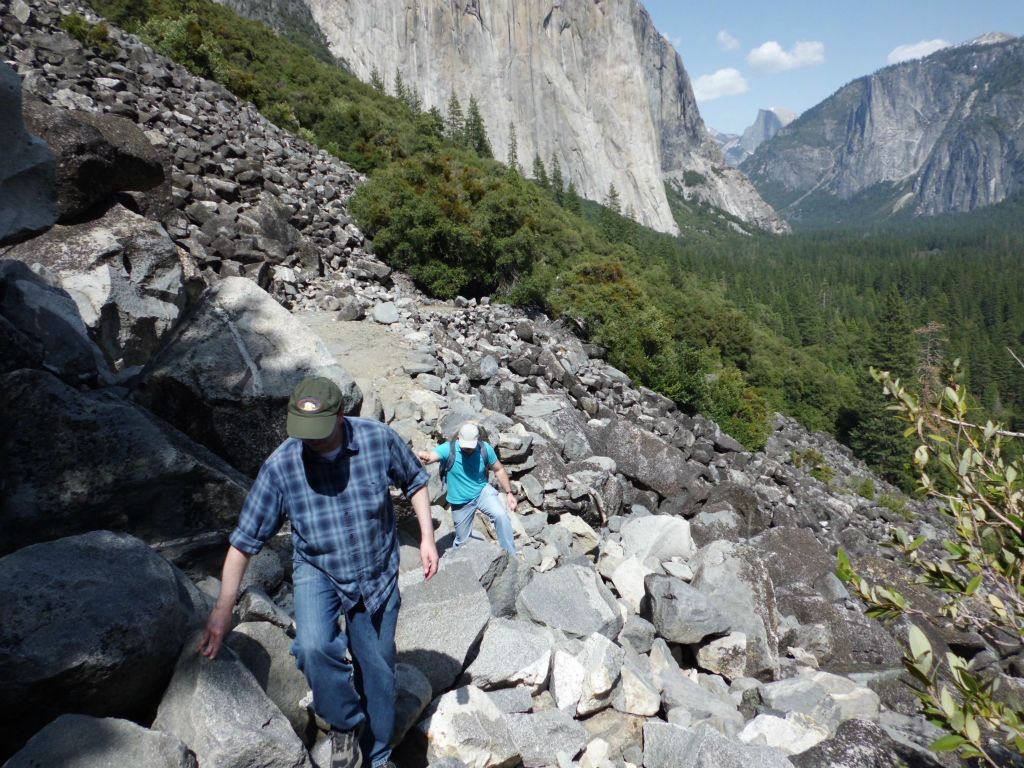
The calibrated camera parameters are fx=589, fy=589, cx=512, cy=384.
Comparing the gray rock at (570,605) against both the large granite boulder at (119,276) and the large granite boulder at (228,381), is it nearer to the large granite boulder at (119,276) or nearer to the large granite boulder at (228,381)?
the large granite boulder at (228,381)

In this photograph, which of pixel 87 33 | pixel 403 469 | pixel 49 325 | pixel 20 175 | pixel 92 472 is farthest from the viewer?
pixel 87 33

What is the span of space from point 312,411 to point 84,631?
136 centimetres

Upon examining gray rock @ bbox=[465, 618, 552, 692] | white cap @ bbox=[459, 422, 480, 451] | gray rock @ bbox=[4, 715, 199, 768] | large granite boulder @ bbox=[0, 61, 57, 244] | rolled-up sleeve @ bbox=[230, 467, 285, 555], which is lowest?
gray rock @ bbox=[465, 618, 552, 692]

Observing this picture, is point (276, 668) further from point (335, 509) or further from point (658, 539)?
point (658, 539)

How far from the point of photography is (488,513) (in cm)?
627

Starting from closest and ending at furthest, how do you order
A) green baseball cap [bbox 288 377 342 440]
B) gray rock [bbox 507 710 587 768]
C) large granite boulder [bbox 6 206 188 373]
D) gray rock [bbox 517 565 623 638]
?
green baseball cap [bbox 288 377 342 440] < gray rock [bbox 507 710 587 768] < gray rock [bbox 517 565 623 638] < large granite boulder [bbox 6 206 188 373]

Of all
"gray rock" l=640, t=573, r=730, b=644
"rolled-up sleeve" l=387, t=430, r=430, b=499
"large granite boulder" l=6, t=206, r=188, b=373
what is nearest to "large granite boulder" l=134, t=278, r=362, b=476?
"large granite boulder" l=6, t=206, r=188, b=373

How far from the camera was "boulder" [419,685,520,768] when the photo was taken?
3426 mm

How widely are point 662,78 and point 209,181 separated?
216745mm

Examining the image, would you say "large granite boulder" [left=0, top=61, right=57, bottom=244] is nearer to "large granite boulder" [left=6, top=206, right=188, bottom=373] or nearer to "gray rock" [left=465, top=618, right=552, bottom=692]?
"large granite boulder" [left=6, top=206, right=188, bottom=373]

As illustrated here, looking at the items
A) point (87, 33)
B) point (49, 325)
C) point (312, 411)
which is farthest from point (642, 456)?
point (87, 33)

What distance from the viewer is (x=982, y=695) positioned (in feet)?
7.31

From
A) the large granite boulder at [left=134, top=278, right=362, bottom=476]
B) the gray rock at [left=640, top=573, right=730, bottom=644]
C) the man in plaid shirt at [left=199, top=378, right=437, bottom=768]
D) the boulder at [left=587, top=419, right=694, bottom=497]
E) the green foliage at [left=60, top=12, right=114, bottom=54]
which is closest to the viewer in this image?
the man in plaid shirt at [left=199, top=378, right=437, bottom=768]

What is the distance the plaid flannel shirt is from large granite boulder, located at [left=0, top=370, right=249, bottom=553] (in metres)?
1.74
